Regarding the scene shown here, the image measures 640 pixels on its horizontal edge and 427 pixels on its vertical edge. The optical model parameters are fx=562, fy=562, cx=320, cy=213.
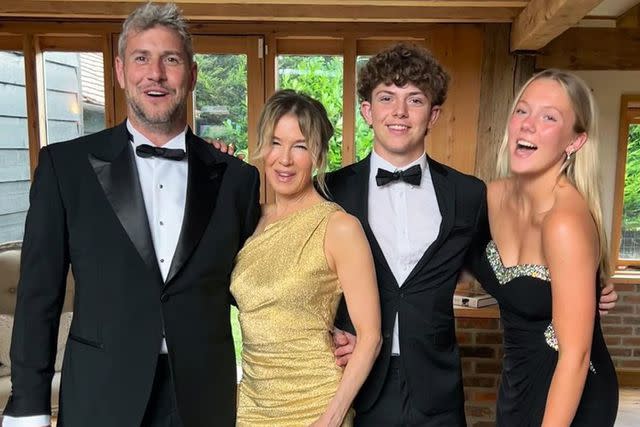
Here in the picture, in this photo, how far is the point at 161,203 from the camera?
A: 144 cm

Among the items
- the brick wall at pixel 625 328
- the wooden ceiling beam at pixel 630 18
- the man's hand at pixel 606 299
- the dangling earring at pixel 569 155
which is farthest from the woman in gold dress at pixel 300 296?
the brick wall at pixel 625 328

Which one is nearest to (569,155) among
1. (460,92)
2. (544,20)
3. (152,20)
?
(152,20)

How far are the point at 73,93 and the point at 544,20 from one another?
340cm

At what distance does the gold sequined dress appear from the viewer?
1.49 meters

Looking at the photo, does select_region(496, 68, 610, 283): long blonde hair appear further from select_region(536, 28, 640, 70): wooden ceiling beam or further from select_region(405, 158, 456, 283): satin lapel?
select_region(536, 28, 640, 70): wooden ceiling beam

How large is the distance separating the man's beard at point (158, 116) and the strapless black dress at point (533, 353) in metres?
1.00

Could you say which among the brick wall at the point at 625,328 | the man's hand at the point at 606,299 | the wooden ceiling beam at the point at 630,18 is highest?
the wooden ceiling beam at the point at 630,18

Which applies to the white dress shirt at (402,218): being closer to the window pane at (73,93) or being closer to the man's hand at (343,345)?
the man's hand at (343,345)

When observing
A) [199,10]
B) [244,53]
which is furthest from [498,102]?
[199,10]

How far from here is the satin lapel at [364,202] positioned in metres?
1.64

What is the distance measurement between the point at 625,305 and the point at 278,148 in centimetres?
437

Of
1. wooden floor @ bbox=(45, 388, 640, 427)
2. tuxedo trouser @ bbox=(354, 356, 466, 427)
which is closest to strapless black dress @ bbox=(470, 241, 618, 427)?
tuxedo trouser @ bbox=(354, 356, 466, 427)

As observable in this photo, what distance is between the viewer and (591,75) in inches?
185

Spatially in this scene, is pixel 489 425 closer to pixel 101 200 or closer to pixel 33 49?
pixel 101 200
